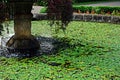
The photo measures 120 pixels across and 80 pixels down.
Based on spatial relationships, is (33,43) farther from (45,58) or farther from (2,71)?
(2,71)

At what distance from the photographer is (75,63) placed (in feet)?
17.1

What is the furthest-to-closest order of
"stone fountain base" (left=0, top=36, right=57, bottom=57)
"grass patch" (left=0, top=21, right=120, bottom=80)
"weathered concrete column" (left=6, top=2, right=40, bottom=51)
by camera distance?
"weathered concrete column" (left=6, top=2, right=40, bottom=51)
"stone fountain base" (left=0, top=36, right=57, bottom=57)
"grass patch" (left=0, top=21, right=120, bottom=80)

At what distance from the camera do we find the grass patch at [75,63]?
4.64 m

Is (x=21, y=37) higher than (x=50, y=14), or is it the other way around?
(x=50, y=14)

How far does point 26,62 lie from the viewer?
5.27 m

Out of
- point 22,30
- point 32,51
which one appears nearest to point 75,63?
point 32,51

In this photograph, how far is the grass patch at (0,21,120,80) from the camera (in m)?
4.64

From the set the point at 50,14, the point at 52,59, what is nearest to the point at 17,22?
the point at 50,14

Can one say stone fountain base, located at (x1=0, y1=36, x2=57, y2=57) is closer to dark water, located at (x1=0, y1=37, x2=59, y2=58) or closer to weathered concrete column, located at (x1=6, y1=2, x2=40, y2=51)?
dark water, located at (x1=0, y1=37, x2=59, y2=58)

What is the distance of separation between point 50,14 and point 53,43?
1.00m

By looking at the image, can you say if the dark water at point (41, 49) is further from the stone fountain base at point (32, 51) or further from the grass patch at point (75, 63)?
the grass patch at point (75, 63)

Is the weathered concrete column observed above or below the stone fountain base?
above

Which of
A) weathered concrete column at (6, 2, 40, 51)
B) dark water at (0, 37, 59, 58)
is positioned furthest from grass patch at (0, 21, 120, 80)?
weathered concrete column at (6, 2, 40, 51)

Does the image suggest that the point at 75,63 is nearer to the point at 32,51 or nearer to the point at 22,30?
the point at 32,51
